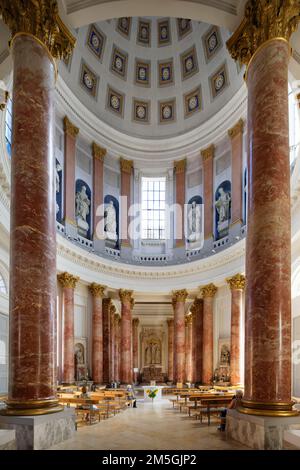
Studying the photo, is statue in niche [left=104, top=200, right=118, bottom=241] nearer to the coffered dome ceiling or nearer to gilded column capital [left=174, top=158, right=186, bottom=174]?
gilded column capital [left=174, top=158, right=186, bottom=174]

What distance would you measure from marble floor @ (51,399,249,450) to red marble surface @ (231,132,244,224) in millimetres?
12843

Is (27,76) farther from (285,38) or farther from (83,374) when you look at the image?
(83,374)

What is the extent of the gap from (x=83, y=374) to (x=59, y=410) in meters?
15.9

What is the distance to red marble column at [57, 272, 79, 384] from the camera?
20.5 metres

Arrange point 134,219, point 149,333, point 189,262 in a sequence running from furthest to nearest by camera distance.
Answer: point 149,333
point 134,219
point 189,262

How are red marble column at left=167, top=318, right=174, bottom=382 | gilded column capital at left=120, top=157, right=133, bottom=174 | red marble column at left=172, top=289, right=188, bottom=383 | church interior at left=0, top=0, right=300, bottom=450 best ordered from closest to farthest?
church interior at left=0, top=0, right=300, bottom=450, red marble column at left=172, top=289, right=188, bottom=383, gilded column capital at left=120, top=157, right=133, bottom=174, red marble column at left=167, top=318, right=174, bottom=382

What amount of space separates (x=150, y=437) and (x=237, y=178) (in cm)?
1646

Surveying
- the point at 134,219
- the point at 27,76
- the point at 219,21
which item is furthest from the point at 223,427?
the point at 134,219

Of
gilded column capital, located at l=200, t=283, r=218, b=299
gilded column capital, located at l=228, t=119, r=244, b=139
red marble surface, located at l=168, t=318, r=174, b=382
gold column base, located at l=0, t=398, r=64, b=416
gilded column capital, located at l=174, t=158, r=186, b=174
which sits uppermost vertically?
gilded column capital, located at l=228, t=119, r=244, b=139

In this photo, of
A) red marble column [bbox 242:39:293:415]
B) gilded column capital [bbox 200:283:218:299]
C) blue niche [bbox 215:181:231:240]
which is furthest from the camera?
gilded column capital [bbox 200:283:218:299]

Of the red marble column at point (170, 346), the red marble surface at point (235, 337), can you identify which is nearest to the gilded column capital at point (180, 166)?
the red marble surface at point (235, 337)

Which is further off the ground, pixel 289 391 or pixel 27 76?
pixel 27 76

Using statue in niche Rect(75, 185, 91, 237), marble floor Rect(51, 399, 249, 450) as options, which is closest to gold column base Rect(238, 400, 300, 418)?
marble floor Rect(51, 399, 249, 450)

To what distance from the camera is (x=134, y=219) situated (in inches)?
1094
